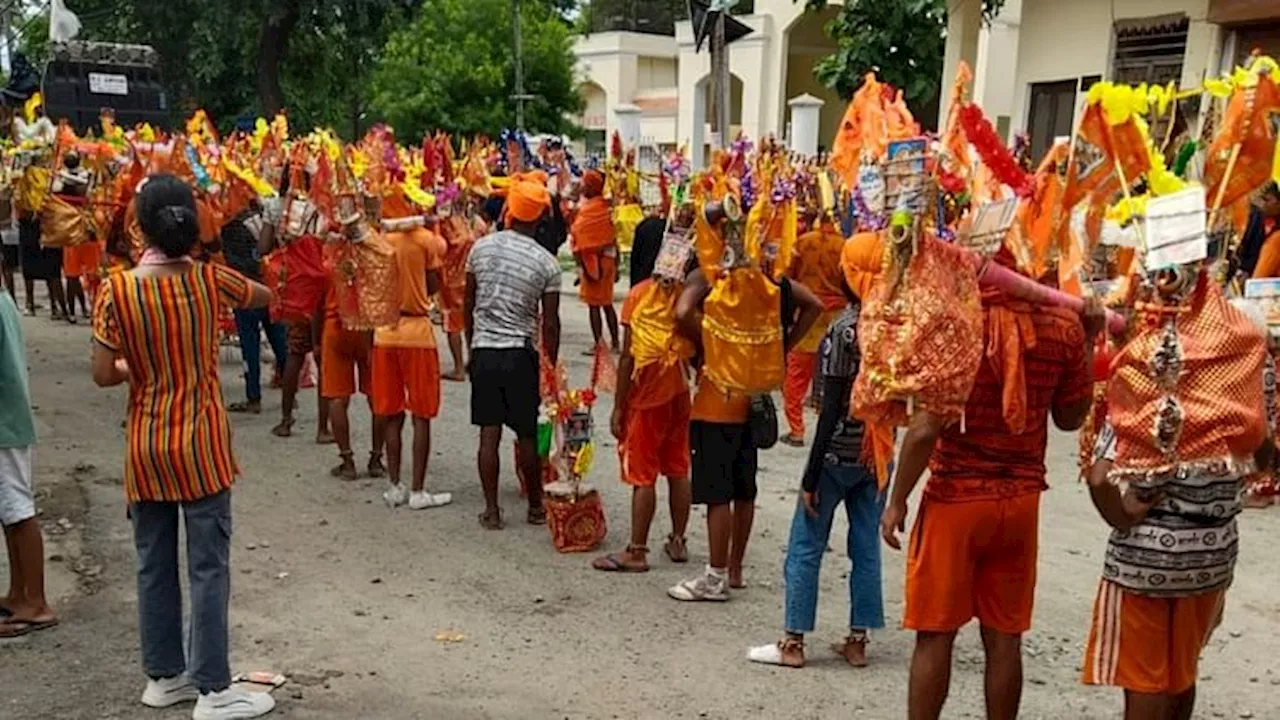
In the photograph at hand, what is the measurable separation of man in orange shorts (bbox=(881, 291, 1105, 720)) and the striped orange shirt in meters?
2.30

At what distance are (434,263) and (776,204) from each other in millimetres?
2649

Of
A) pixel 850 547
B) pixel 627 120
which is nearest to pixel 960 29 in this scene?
pixel 627 120

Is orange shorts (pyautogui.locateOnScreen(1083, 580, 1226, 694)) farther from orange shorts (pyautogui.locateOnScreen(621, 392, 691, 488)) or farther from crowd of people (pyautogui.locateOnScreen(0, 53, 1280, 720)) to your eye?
orange shorts (pyautogui.locateOnScreen(621, 392, 691, 488))

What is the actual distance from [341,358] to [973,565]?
15.2 feet

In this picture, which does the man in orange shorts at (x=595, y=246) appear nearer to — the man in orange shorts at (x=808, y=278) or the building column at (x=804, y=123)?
the man in orange shorts at (x=808, y=278)

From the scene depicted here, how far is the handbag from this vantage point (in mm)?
4883

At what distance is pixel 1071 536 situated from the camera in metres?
5.95

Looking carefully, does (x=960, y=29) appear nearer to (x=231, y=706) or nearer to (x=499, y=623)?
(x=499, y=623)

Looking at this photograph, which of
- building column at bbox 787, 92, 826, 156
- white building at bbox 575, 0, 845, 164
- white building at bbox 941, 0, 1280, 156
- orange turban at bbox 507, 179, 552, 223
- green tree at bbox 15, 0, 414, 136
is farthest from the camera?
white building at bbox 575, 0, 845, 164

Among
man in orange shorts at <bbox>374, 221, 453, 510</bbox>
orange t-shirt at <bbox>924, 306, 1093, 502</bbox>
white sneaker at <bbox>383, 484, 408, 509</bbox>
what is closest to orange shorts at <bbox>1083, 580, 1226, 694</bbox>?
orange t-shirt at <bbox>924, 306, 1093, 502</bbox>

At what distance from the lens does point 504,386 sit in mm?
5785

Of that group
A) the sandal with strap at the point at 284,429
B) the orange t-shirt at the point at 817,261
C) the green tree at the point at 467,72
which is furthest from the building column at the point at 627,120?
the sandal with strap at the point at 284,429

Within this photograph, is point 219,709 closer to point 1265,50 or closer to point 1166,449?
Result: point 1166,449

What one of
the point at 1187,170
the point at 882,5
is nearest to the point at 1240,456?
the point at 1187,170
